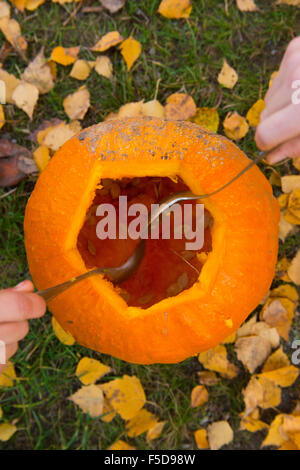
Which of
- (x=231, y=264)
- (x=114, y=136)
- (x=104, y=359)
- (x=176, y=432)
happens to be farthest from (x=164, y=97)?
(x=176, y=432)

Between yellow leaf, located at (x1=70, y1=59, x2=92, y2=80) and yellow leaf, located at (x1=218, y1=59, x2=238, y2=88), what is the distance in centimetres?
42

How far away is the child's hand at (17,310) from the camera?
772mm

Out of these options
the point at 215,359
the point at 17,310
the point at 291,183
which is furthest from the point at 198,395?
the point at 17,310

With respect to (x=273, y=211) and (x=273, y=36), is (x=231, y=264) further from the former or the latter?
(x=273, y=36)

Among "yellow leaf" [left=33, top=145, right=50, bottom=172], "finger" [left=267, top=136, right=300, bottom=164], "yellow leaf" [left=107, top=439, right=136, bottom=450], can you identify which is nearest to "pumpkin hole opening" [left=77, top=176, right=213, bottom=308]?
"finger" [left=267, top=136, right=300, bottom=164]

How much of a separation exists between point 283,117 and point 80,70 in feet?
2.77

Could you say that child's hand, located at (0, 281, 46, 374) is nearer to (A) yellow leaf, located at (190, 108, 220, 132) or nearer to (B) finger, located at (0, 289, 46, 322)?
(B) finger, located at (0, 289, 46, 322)

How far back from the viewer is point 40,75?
4.75ft

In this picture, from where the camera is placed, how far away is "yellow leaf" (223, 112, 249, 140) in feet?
4.69

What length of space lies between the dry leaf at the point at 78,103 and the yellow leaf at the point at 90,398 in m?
0.85

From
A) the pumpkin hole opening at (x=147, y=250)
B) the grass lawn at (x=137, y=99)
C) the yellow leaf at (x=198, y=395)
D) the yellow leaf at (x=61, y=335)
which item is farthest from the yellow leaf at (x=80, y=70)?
the yellow leaf at (x=198, y=395)

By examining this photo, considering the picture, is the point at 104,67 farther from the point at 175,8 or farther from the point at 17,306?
the point at 17,306

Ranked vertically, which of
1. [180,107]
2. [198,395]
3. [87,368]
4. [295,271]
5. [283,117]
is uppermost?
[283,117]

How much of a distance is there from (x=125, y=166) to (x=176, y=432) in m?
0.91
